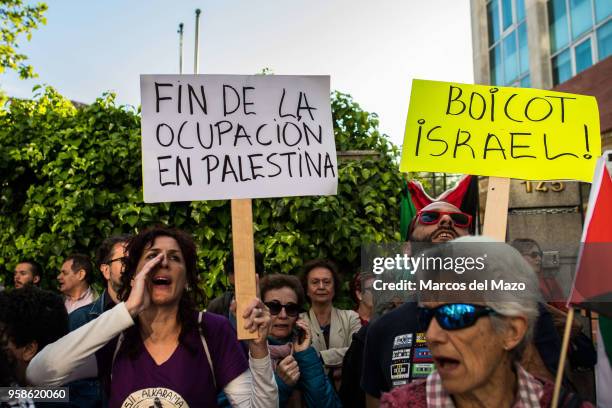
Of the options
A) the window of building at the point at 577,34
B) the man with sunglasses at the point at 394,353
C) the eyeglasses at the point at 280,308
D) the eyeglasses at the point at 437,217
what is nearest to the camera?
the man with sunglasses at the point at 394,353

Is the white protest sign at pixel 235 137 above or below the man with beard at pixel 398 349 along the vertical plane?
above

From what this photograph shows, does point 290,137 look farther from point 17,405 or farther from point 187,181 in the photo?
point 17,405

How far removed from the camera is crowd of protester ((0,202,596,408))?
5.27ft

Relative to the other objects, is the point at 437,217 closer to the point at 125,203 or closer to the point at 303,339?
the point at 303,339

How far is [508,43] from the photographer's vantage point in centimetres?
1828

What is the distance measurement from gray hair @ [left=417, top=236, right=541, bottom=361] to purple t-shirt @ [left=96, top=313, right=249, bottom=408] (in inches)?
34.8

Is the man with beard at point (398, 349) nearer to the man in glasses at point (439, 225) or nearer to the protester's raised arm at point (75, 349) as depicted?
the man in glasses at point (439, 225)

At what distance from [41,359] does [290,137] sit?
1384 millimetres

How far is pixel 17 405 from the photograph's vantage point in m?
1.96

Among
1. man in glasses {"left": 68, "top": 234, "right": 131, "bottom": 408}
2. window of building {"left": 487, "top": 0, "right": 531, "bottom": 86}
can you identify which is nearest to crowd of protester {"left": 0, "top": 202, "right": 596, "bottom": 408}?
man in glasses {"left": 68, "top": 234, "right": 131, "bottom": 408}

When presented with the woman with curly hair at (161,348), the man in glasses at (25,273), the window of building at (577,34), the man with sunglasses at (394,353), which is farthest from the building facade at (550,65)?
the man in glasses at (25,273)

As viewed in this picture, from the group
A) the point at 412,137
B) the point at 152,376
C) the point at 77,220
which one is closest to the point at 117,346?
the point at 152,376

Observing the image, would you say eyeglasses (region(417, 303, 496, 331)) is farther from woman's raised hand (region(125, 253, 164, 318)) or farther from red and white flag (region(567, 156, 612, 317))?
woman's raised hand (region(125, 253, 164, 318))

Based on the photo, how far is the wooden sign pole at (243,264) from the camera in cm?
235
